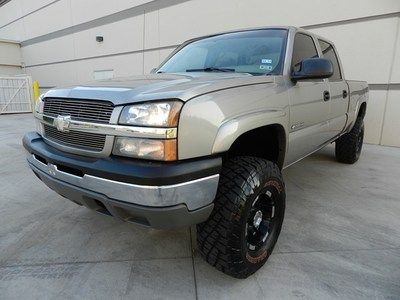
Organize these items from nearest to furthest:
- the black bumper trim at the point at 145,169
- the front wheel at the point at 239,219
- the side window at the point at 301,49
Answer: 1. the black bumper trim at the point at 145,169
2. the front wheel at the point at 239,219
3. the side window at the point at 301,49

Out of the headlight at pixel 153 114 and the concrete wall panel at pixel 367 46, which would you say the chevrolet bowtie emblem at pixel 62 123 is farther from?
the concrete wall panel at pixel 367 46

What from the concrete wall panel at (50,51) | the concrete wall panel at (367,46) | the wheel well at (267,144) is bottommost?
the wheel well at (267,144)

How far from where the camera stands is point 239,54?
290 cm


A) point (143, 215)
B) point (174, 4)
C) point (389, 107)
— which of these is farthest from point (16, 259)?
point (174, 4)

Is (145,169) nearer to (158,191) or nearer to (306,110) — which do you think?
(158,191)

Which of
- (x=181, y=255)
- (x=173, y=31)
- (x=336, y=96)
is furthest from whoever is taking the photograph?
A: (x=173, y=31)

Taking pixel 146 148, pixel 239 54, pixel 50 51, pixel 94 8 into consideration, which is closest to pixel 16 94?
pixel 50 51

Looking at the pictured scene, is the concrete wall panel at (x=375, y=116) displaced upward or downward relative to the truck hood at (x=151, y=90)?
downward

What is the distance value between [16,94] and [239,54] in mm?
13426

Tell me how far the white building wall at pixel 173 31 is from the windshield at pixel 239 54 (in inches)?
164

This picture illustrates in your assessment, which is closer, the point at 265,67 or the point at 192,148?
the point at 192,148

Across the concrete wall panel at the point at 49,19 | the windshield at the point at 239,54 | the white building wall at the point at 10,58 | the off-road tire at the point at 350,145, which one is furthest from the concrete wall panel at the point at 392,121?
the white building wall at the point at 10,58

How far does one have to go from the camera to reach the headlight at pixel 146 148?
5.39 ft

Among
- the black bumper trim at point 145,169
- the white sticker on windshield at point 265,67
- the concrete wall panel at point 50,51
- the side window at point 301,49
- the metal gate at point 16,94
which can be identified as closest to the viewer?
the black bumper trim at point 145,169
